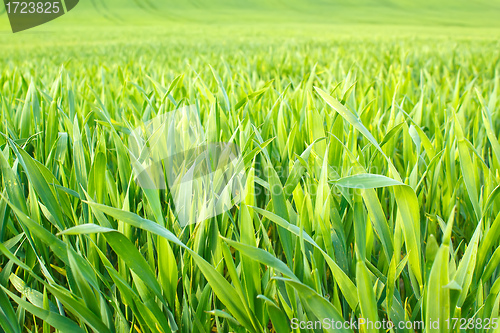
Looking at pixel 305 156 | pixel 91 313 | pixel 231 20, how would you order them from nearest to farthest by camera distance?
pixel 91 313, pixel 305 156, pixel 231 20

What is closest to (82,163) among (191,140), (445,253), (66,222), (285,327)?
(66,222)

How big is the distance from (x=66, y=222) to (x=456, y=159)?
2.62ft

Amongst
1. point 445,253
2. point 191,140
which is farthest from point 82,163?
point 445,253

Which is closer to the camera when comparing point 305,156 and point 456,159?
point 305,156

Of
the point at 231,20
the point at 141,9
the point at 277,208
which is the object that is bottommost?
the point at 277,208

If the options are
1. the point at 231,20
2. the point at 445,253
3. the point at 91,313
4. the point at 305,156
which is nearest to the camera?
the point at 445,253

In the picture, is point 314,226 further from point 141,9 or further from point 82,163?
point 141,9

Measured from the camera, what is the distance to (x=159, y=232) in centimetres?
38

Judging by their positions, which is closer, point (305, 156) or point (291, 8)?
point (305, 156)

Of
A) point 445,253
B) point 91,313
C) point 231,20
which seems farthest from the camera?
point 231,20

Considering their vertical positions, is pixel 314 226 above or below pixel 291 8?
below

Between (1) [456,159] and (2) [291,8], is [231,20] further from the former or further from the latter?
(1) [456,159]

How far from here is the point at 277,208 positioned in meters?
0.52

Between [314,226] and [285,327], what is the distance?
0.15 meters
